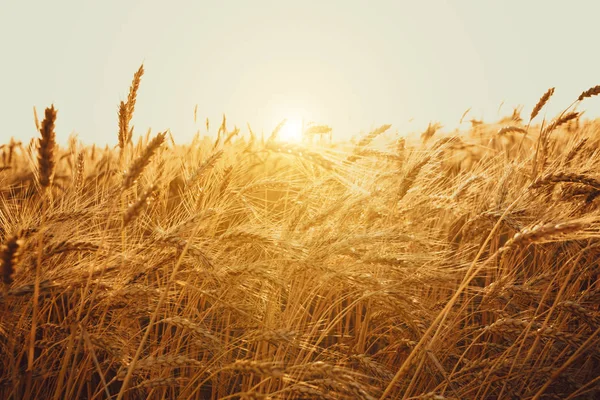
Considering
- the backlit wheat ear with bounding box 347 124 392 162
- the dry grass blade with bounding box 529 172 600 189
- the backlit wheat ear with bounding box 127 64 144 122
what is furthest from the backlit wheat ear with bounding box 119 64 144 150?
the dry grass blade with bounding box 529 172 600 189

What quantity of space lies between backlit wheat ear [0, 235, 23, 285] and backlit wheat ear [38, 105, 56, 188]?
0.17m

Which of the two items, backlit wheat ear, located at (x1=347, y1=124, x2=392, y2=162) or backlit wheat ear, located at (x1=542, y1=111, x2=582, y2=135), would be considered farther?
backlit wheat ear, located at (x1=347, y1=124, x2=392, y2=162)

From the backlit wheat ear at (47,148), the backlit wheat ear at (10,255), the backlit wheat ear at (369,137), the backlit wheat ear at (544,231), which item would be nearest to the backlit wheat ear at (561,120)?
the backlit wheat ear at (369,137)

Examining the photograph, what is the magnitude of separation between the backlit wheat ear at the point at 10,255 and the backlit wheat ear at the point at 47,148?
0.17 metres

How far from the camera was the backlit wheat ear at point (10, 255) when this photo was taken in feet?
3.51

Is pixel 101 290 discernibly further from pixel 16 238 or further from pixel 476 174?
pixel 476 174

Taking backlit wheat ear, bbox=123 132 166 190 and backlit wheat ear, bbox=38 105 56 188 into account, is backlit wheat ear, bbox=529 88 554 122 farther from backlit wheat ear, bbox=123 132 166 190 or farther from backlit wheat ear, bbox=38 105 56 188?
backlit wheat ear, bbox=38 105 56 188

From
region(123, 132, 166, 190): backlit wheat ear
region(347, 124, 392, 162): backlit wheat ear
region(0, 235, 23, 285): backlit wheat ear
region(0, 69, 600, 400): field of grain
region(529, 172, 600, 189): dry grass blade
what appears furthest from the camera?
region(347, 124, 392, 162): backlit wheat ear

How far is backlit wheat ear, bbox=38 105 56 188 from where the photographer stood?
44.4 inches

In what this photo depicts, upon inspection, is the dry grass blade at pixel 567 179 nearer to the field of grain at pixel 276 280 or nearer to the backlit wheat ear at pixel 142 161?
the field of grain at pixel 276 280

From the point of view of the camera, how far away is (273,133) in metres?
2.26

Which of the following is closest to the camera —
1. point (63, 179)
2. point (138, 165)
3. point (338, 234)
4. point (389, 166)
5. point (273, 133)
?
point (138, 165)

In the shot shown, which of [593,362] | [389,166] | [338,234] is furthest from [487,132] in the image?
[338,234]

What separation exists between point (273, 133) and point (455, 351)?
4.55 ft
